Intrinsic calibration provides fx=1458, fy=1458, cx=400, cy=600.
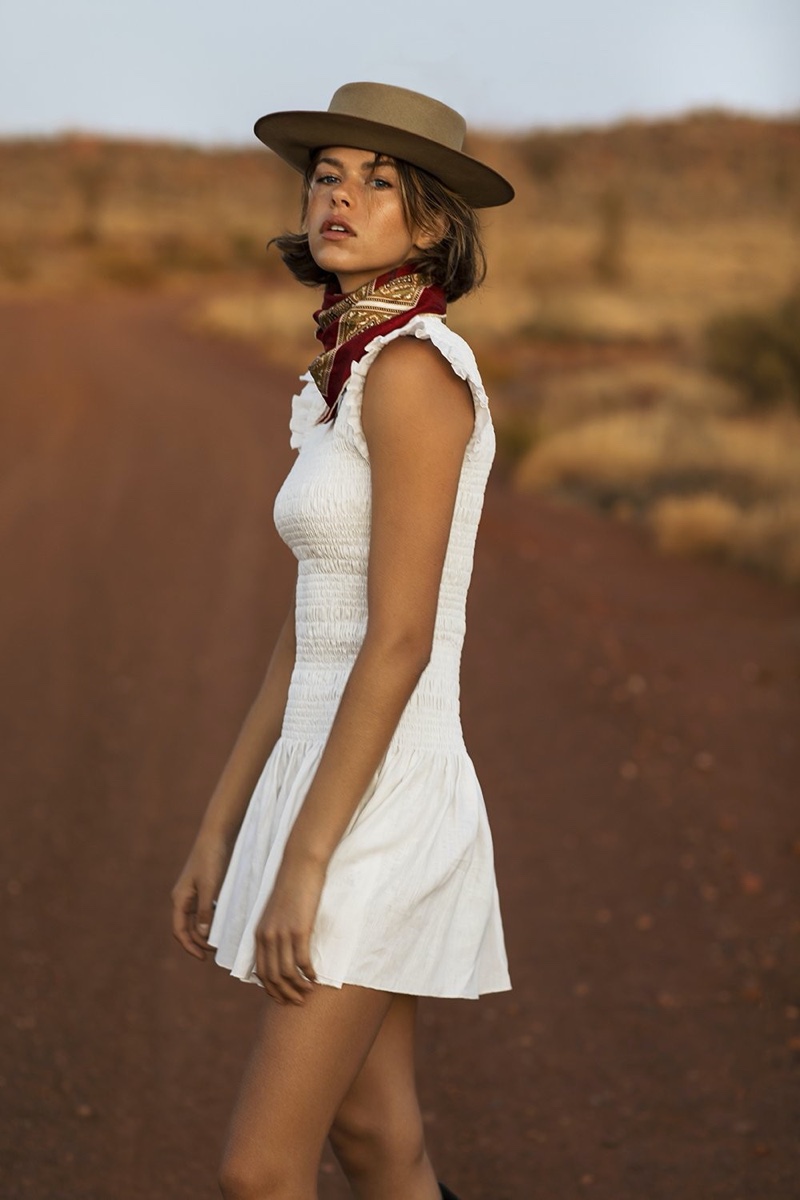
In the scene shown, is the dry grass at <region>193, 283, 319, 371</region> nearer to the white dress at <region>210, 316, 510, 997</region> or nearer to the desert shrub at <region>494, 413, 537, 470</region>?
the desert shrub at <region>494, 413, 537, 470</region>

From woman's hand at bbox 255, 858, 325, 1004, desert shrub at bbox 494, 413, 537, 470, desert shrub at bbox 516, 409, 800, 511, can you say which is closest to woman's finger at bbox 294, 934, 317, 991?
woman's hand at bbox 255, 858, 325, 1004

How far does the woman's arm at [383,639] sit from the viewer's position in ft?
6.16

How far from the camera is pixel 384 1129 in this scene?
6.91 ft

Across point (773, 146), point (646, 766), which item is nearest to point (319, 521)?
point (646, 766)

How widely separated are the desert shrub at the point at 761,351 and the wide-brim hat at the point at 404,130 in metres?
15.5

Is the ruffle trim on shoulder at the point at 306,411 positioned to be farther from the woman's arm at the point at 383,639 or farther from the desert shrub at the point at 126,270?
Answer: the desert shrub at the point at 126,270

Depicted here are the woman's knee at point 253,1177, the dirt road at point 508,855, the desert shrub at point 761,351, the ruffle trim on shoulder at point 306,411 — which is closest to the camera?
the woman's knee at point 253,1177

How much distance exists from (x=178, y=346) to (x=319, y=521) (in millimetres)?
22296

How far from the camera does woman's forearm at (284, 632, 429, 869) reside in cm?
188

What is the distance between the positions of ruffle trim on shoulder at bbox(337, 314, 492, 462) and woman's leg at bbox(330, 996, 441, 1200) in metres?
0.83

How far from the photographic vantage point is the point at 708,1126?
146 inches

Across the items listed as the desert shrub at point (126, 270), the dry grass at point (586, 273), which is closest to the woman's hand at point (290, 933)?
the dry grass at point (586, 273)

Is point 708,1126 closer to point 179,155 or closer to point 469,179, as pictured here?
point 469,179

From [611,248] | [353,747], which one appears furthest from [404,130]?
[611,248]
